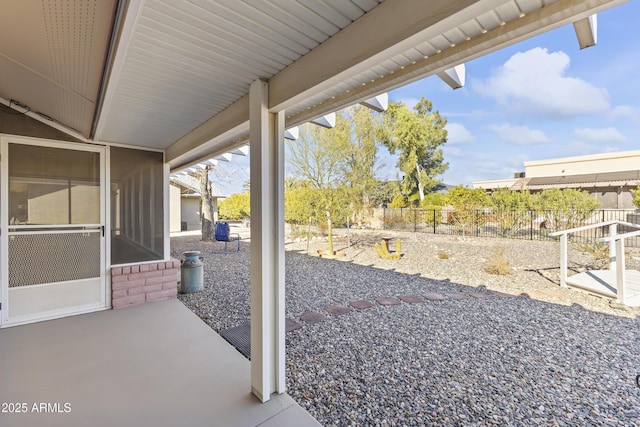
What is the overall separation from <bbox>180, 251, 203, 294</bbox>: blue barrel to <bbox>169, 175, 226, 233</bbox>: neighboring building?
10.1m

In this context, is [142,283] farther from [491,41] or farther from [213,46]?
[491,41]

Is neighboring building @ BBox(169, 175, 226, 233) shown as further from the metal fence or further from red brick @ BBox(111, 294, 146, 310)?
red brick @ BBox(111, 294, 146, 310)

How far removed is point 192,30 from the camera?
1.60 meters

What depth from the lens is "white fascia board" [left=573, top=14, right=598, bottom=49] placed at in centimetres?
127

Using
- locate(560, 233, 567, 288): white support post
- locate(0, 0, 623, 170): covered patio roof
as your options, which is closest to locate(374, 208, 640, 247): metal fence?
locate(560, 233, 567, 288): white support post

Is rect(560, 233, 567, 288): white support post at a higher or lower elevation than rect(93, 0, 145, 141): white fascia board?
lower

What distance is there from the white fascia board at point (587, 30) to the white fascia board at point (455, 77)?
2.12 ft

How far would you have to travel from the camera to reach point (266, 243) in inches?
85.6

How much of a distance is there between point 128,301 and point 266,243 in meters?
3.20

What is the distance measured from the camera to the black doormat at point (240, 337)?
293cm

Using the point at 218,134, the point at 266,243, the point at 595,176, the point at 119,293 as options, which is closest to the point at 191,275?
the point at 119,293

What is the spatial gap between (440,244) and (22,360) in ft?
31.4

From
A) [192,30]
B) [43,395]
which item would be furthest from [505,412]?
[43,395]

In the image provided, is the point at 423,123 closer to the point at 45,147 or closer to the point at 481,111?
the point at 481,111
